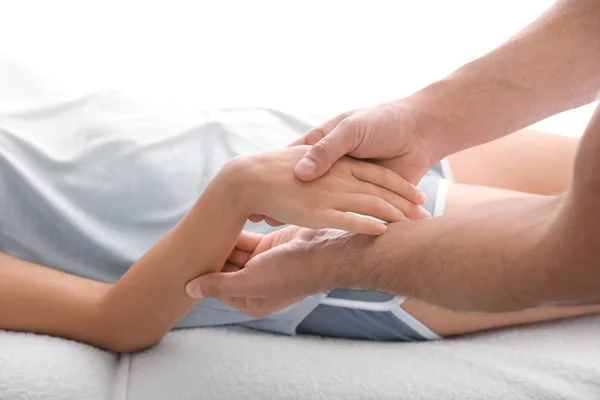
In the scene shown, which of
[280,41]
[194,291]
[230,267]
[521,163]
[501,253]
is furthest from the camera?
[280,41]

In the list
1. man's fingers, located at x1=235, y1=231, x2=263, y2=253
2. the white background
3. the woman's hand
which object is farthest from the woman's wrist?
the white background

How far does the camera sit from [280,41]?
1711 mm

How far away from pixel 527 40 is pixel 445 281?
18.7 inches

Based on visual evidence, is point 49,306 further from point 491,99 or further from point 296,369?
point 491,99

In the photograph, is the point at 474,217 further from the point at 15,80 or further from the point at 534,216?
the point at 15,80

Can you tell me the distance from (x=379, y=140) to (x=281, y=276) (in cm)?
27

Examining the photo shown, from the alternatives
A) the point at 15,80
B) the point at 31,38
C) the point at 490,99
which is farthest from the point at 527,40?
the point at 31,38

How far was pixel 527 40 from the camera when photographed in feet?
3.69

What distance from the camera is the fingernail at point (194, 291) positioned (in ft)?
3.44

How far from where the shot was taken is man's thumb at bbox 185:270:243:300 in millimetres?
1041

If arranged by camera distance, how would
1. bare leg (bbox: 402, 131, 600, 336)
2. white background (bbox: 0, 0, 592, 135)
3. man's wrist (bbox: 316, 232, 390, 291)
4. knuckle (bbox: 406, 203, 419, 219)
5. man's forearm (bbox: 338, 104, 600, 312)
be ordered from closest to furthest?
man's forearm (bbox: 338, 104, 600, 312) → man's wrist (bbox: 316, 232, 390, 291) → knuckle (bbox: 406, 203, 419, 219) → bare leg (bbox: 402, 131, 600, 336) → white background (bbox: 0, 0, 592, 135)

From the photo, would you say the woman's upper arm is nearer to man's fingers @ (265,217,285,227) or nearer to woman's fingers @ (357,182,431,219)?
man's fingers @ (265,217,285,227)

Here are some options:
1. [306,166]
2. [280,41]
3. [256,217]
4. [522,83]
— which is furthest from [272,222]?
[280,41]

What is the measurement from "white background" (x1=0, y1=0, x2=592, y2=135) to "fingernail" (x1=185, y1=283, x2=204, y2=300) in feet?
2.03
